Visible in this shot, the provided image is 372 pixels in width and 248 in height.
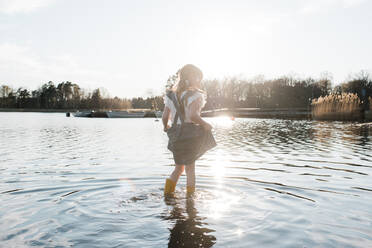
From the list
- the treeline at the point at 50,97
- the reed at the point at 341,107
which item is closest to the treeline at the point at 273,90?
the treeline at the point at 50,97

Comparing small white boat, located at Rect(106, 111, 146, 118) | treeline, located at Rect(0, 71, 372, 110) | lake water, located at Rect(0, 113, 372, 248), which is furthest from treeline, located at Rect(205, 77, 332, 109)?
lake water, located at Rect(0, 113, 372, 248)

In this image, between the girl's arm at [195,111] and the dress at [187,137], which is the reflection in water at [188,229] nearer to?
the dress at [187,137]

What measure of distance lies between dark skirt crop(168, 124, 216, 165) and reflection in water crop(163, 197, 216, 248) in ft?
1.96

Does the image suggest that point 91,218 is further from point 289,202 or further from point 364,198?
point 364,198

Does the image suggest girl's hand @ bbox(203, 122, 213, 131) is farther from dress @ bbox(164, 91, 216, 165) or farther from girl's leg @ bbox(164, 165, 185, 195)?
girl's leg @ bbox(164, 165, 185, 195)

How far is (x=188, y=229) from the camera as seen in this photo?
11.8ft

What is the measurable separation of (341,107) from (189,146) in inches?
1142

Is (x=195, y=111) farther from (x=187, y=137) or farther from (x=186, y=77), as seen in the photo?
(x=186, y=77)

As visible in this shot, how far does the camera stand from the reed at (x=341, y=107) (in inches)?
1169

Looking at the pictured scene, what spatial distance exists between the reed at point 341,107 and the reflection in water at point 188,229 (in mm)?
28500

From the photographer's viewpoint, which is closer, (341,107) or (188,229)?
(188,229)

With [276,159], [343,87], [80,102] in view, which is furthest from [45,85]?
[276,159]

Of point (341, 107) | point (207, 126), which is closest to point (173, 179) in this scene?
point (207, 126)

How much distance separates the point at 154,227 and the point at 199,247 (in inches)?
26.9
